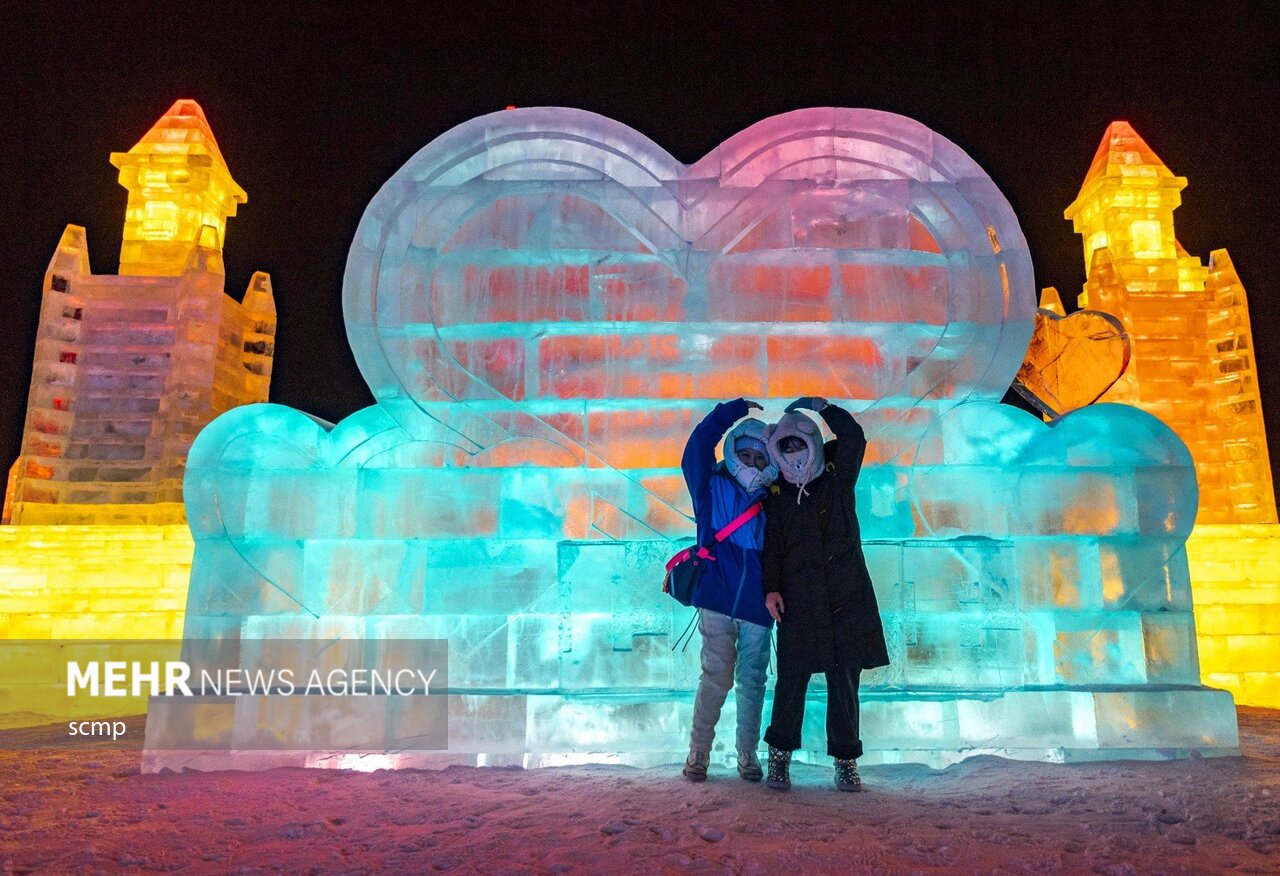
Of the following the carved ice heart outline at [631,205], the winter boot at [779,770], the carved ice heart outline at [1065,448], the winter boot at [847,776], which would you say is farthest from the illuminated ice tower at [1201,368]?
the winter boot at [779,770]

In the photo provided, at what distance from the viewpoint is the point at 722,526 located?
13.5 feet

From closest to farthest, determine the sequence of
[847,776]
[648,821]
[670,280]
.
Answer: [648,821], [847,776], [670,280]

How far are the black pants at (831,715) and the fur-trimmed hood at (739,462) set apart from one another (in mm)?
899

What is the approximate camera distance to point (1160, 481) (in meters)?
4.91

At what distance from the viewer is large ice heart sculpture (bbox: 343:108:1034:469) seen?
5.17 m

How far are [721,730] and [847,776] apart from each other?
33.2 inches

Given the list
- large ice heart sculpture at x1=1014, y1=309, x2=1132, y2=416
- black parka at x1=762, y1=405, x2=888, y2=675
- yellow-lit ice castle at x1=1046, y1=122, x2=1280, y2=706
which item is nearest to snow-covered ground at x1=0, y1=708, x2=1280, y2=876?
black parka at x1=762, y1=405, x2=888, y2=675

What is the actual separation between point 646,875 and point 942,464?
320 centimetres

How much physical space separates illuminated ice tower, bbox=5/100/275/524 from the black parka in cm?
1063

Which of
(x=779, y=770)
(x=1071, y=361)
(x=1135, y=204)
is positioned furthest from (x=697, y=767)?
(x=1135, y=204)

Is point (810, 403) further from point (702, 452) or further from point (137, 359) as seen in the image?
point (137, 359)

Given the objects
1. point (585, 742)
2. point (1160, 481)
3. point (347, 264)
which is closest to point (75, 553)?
point (347, 264)

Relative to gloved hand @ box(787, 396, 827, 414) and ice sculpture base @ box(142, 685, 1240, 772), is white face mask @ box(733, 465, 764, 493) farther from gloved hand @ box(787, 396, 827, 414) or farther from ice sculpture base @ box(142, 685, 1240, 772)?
ice sculpture base @ box(142, 685, 1240, 772)

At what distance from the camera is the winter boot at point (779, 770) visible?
152 inches
